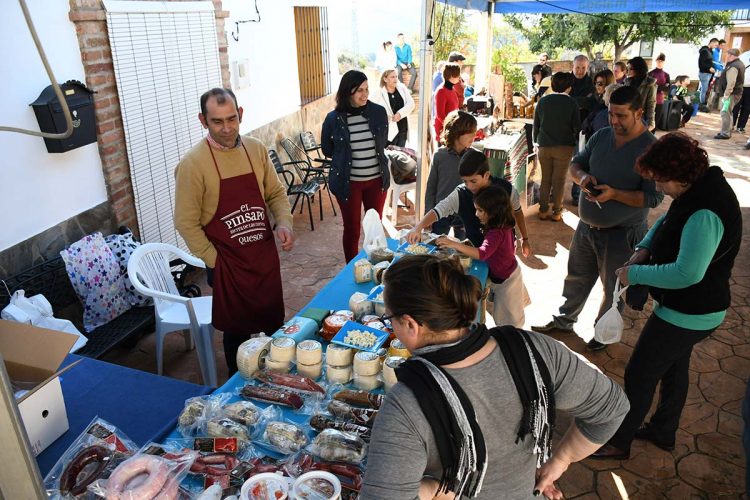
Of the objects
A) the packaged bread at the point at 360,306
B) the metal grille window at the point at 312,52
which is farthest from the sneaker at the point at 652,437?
the metal grille window at the point at 312,52

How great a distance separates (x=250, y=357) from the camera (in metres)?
2.34

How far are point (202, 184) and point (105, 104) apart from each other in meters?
1.86

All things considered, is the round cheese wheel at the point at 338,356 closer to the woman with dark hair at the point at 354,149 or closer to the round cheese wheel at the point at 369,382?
the round cheese wheel at the point at 369,382

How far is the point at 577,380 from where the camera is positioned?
147 centimetres

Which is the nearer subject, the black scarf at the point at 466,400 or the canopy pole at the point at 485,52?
the black scarf at the point at 466,400

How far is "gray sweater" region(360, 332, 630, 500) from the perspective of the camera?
4.12 feet

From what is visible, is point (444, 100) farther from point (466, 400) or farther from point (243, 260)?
point (466, 400)

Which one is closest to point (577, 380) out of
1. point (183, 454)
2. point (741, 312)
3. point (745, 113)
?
point (183, 454)

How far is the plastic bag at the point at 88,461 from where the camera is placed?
68.2 inches

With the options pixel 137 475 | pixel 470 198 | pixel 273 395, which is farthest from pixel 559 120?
pixel 137 475

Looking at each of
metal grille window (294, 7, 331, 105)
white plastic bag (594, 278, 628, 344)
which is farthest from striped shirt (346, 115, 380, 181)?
metal grille window (294, 7, 331, 105)

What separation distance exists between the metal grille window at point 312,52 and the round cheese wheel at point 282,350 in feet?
21.9

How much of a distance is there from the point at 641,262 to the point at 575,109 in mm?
3910

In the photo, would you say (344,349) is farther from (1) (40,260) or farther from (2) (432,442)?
(1) (40,260)
